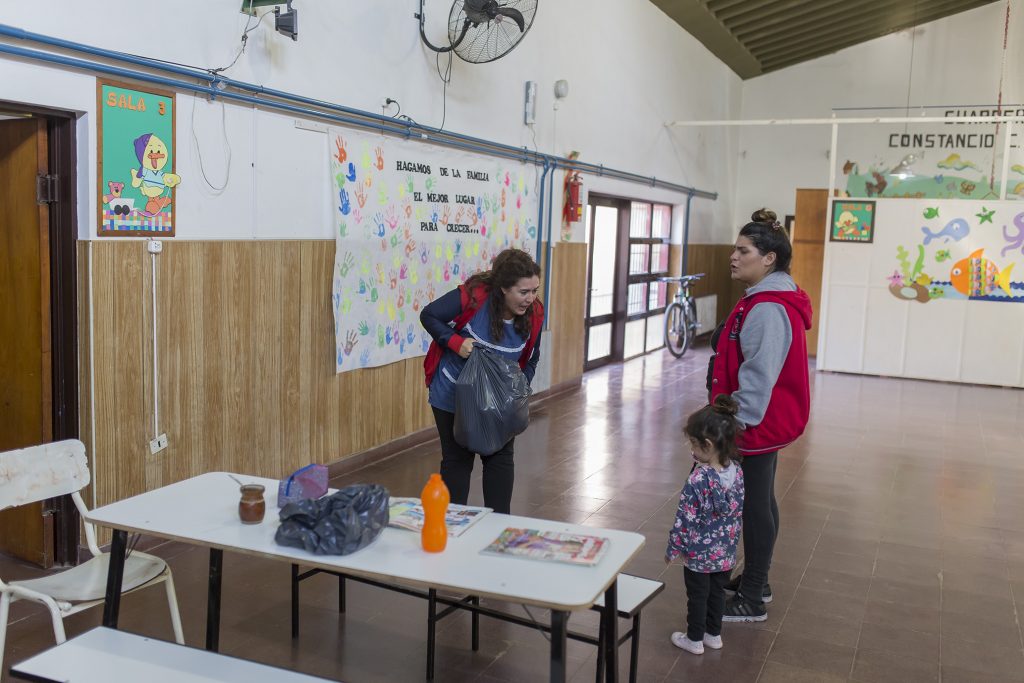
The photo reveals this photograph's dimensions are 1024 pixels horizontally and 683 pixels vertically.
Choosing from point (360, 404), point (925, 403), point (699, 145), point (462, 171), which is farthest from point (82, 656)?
point (699, 145)

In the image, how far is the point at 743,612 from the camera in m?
3.46

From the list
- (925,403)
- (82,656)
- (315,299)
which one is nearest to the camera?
(82,656)

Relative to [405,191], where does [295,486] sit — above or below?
below

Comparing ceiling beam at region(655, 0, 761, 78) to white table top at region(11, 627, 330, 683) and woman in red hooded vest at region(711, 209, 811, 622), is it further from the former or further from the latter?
white table top at region(11, 627, 330, 683)

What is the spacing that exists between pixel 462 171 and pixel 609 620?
14.4 ft

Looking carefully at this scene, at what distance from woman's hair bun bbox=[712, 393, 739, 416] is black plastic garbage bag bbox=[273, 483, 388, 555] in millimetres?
1231

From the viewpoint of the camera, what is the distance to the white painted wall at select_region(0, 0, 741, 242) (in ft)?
11.6

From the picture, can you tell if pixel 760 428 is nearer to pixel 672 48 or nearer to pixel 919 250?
pixel 919 250

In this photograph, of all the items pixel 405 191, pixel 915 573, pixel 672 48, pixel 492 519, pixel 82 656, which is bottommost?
pixel 915 573

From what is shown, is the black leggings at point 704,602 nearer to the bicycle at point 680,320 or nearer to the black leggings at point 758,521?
the black leggings at point 758,521

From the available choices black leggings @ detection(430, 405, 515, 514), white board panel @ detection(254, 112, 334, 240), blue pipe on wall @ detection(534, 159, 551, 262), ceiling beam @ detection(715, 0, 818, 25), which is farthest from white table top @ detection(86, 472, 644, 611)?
ceiling beam @ detection(715, 0, 818, 25)

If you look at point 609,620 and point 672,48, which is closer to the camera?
point 609,620

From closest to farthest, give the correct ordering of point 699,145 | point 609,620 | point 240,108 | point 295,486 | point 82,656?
1. point 82,656
2. point 609,620
3. point 295,486
4. point 240,108
5. point 699,145

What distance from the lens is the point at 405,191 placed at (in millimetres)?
5605
